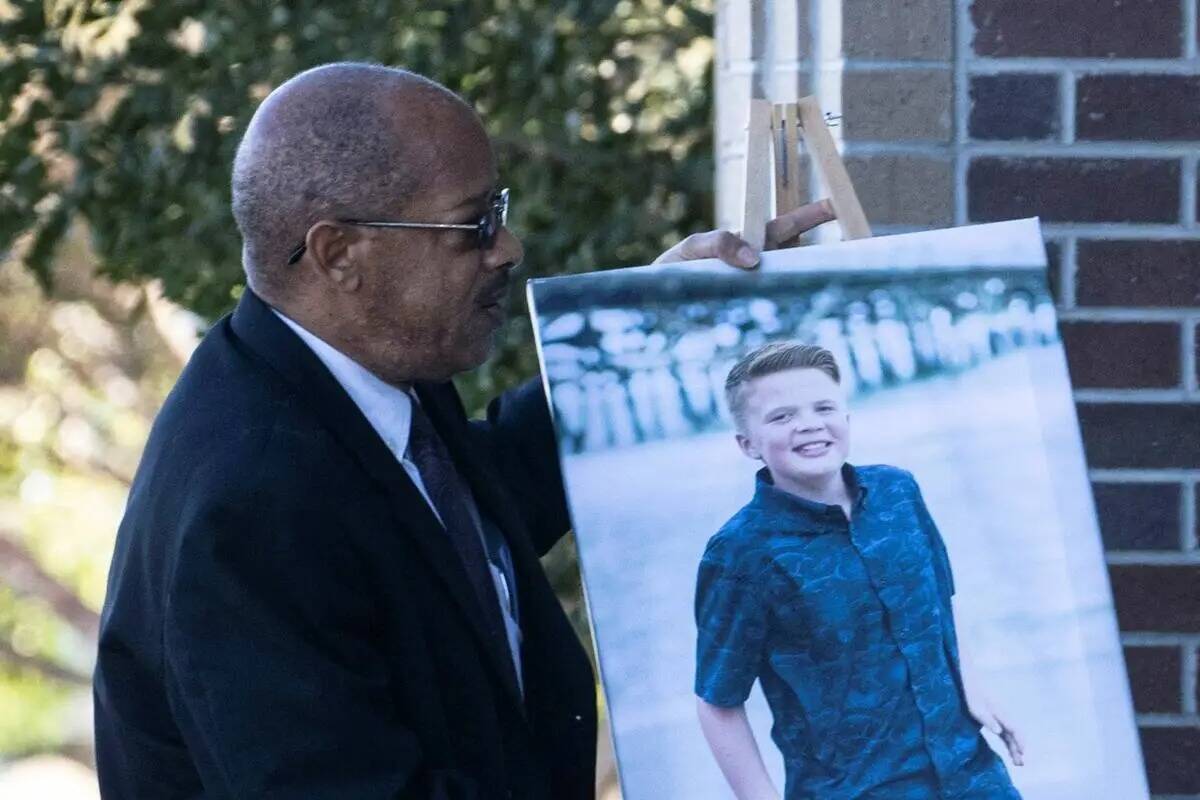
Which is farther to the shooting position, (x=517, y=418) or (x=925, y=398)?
(x=517, y=418)

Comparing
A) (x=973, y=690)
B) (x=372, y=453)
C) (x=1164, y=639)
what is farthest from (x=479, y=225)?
(x=1164, y=639)

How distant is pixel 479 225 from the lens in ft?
5.84

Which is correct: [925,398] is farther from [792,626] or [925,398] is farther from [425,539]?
[425,539]

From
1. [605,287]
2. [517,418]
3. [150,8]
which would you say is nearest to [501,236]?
[605,287]

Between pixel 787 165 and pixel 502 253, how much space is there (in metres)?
0.40

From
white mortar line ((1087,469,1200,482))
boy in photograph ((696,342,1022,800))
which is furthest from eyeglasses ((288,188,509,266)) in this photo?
white mortar line ((1087,469,1200,482))

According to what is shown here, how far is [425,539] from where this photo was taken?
1.74 meters

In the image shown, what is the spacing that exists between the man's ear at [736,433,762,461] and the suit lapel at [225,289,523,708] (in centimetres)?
32

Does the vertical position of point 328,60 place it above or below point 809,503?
above

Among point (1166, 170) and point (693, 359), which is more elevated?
point (1166, 170)

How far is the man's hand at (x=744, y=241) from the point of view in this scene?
1.93 metres

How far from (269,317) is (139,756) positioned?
0.45 meters

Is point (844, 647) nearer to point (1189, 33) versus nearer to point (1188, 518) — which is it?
point (1188, 518)

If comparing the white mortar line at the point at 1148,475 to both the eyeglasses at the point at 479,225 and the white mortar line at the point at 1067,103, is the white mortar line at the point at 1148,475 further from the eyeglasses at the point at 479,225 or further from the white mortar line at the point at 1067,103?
the eyeglasses at the point at 479,225
